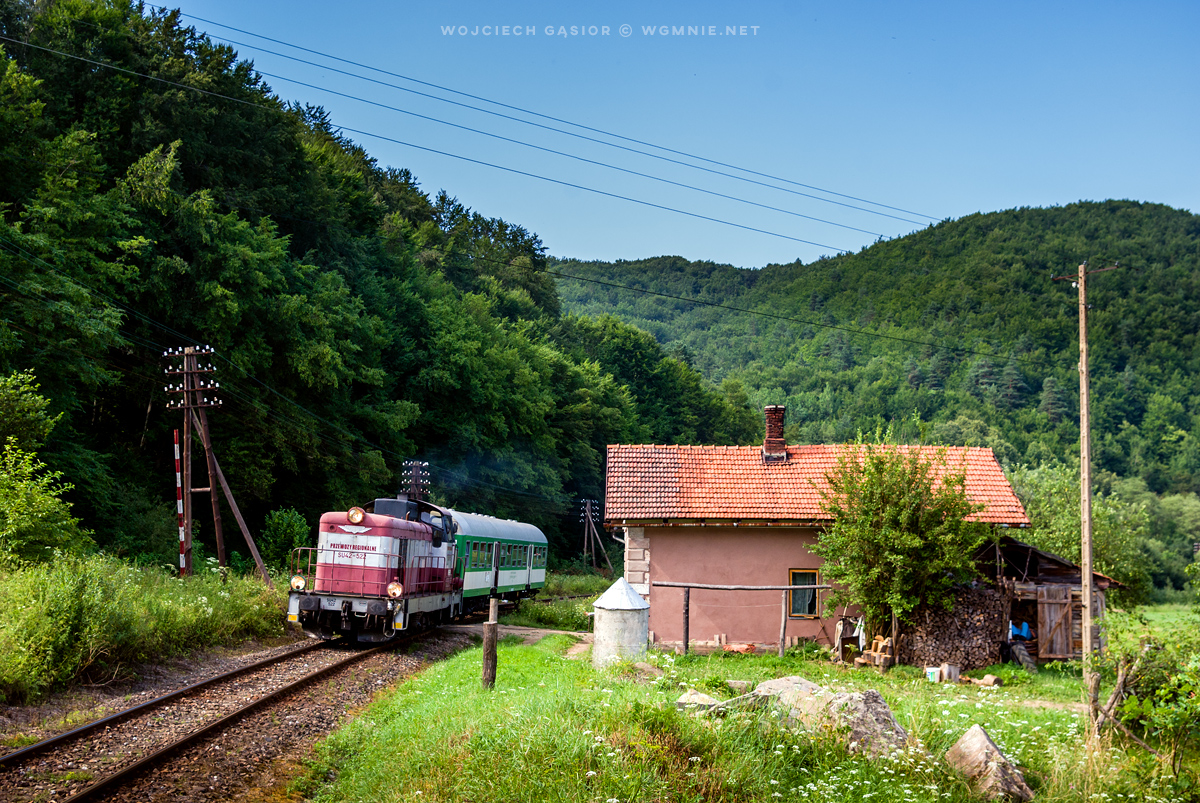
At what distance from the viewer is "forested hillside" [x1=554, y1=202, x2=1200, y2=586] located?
86875mm

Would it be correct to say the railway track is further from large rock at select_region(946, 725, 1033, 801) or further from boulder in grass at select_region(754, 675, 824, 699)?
large rock at select_region(946, 725, 1033, 801)

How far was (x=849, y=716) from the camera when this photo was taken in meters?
8.69

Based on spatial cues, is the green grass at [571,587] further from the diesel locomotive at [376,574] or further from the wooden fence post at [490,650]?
the wooden fence post at [490,650]

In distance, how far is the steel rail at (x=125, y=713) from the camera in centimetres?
854

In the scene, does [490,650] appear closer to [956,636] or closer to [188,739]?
[188,739]

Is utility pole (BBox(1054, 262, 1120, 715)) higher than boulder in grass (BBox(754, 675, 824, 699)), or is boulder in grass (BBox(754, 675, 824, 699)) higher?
utility pole (BBox(1054, 262, 1120, 715))

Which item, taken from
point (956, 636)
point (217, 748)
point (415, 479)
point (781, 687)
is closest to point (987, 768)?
point (781, 687)

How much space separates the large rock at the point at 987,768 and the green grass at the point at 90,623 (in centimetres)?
1042

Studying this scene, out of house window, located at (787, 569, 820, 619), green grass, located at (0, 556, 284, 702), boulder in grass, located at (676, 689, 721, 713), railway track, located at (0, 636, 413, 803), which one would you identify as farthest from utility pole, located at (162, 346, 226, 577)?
boulder in grass, located at (676, 689, 721, 713)

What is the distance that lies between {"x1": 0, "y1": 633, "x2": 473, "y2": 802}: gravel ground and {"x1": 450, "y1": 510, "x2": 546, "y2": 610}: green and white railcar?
9.60 meters

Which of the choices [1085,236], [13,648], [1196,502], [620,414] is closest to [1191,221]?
[1085,236]

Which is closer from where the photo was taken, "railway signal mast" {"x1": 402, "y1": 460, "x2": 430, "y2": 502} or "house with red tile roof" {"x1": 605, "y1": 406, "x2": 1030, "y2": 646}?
"house with red tile roof" {"x1": 605, "y1": 406, "x2": 1030, "y2": 646}

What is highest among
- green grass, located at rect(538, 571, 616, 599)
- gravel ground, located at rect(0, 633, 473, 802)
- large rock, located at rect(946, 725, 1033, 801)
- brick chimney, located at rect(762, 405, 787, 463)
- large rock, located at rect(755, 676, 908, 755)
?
brick chimney, located at rect(762, 405, 787, 463)

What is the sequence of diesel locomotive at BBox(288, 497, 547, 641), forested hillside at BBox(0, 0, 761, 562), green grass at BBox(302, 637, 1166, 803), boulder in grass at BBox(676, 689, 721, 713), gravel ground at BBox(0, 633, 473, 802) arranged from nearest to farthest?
green grass at BBox(302, 637, 1166, 803) < gravel ground at BBox(0, 633, 473, 802) < boulder in grass at BBox(676, 689, 721, 713) < diesel locomotive at BBox(288, 497, 547, 641) < forested hillside at BBox(0, 0, 761, 562)
